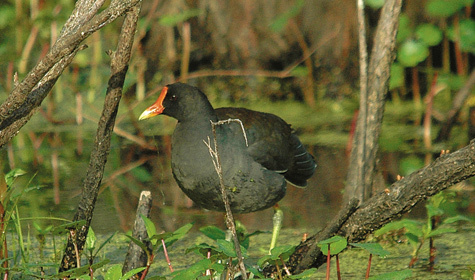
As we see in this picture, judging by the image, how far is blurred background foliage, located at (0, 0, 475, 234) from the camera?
4770 mm

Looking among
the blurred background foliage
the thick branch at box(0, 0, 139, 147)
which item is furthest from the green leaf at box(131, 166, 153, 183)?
the thick branch at box(0, 0, 139, 147)

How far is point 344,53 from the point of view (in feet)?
20.3

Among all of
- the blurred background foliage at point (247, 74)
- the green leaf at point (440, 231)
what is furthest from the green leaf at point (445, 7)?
the green leaf at point (440, 231)

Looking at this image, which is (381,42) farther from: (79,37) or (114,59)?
(79,37)

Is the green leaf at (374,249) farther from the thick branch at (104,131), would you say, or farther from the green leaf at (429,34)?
the green leaf at (429,34)

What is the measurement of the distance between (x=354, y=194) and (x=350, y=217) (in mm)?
856

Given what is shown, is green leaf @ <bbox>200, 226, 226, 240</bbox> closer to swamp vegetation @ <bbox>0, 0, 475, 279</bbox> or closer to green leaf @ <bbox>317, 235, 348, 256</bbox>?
swamp vegetation @ <bbox>0, 0, 475, 279</bbox>

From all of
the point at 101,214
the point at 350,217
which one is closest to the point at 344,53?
the point at 101,214

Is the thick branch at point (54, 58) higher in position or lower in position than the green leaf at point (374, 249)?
higher

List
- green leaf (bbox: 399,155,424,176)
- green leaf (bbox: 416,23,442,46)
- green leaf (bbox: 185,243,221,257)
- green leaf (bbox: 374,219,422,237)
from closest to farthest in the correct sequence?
green leaf (bbox: 185,243,221,257)
green leaf (bbox: 374,219,422,237)
green leaf (bbox: 399,155,424,176)
green leaf (bbox: 416,23,442,46)

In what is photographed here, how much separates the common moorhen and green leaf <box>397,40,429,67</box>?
6.82 ft

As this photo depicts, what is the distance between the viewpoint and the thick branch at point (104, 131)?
2231mm

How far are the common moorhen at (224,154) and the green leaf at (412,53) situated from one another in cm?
208

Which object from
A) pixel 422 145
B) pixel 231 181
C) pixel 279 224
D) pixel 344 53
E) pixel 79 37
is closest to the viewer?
pixel 79 37
